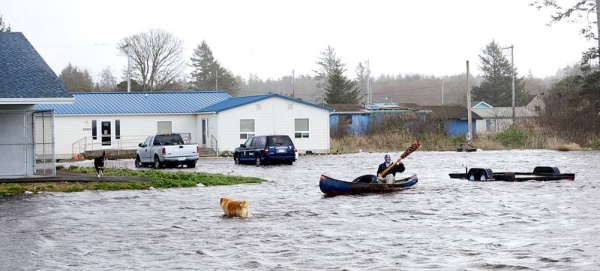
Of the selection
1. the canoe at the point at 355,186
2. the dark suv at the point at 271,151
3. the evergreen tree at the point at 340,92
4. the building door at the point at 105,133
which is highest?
the evergreen tree at the point at 340,92

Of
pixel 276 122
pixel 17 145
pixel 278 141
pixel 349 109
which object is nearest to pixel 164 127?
pixel 276 122

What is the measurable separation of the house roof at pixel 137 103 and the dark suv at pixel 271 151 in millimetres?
16256

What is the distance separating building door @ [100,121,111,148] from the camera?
201ft

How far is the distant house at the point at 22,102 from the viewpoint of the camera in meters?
30.0

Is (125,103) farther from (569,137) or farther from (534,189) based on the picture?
(534,189)

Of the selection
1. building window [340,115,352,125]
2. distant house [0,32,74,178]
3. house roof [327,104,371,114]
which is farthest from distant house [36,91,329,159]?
distant house [0,32,74,178]

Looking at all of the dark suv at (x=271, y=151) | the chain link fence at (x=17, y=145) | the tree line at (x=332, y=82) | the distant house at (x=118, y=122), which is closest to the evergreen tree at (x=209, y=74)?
the tree line at (x=332, y=82)

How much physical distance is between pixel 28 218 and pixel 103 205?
344 cm

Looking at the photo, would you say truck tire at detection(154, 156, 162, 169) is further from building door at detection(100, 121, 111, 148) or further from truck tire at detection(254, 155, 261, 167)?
building door at detection(100, 121, 111, 148)

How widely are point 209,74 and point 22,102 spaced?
112495 millimetres

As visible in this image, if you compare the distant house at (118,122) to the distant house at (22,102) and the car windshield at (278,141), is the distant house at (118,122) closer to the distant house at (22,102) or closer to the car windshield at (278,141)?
the car windshield at (278,141)

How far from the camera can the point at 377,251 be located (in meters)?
16.5

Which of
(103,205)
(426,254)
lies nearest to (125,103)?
(103,205)

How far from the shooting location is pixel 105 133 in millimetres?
61438
